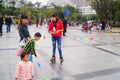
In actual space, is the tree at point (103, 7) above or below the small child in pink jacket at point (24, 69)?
above

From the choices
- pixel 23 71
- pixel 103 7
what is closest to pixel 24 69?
pixel 23 71

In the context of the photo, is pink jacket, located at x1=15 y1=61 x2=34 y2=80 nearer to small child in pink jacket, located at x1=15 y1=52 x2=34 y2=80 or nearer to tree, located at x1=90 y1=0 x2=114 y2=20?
small child in pink jacket, located at x1=15 y1=52 x2=34 y2=80

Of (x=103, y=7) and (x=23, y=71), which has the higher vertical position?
(x=103, y=7)

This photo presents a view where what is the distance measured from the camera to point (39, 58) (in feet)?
33.4

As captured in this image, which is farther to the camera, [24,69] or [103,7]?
[103,7]

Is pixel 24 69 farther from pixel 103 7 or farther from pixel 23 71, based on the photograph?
pixel 103 7

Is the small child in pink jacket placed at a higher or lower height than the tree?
lower

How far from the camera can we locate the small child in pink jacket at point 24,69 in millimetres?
5043

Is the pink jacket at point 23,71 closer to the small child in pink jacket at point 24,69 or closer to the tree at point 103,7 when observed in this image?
the small child in pink jacket at point 24,69

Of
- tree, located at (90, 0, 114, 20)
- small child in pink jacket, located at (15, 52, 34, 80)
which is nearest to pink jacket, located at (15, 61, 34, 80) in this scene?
small child in pink jacket, located at (15, 52, 34, 80)

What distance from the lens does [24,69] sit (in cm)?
506

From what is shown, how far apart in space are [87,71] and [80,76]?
711 millimetres

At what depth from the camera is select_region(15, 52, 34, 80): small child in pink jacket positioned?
5043mm

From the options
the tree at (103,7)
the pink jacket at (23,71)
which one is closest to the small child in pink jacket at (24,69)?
the pink jacket at (23,71)
